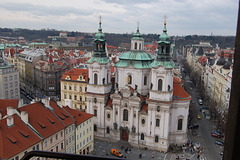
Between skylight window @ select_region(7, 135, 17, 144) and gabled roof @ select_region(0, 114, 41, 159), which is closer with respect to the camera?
gabled roof @ select_region(0, 114, 41, 159)

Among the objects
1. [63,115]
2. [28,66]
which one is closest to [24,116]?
[63,115]

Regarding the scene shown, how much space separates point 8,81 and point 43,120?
3972 cm

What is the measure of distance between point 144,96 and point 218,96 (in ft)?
119

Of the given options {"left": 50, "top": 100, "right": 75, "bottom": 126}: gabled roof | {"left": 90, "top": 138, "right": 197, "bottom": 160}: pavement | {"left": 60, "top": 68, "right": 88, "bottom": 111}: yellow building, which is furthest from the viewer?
{"left": 60, "top": 68, "right": 88, "bottom": 111}: yellow building

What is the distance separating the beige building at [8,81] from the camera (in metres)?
68.9

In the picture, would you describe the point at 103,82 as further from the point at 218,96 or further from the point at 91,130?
the point at 218,96

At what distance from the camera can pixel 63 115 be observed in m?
41.1

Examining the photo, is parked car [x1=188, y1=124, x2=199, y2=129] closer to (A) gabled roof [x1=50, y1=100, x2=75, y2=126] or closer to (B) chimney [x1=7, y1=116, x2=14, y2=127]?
(A) gabled roof [x1=50, y1=100, x2=75, y2=126]

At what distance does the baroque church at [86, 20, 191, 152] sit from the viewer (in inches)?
1852

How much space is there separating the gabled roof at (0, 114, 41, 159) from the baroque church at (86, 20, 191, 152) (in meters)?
20.8

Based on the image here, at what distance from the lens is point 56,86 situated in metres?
82.8

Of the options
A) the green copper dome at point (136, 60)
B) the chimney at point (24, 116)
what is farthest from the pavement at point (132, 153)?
the green copper dome at point (136, 60)

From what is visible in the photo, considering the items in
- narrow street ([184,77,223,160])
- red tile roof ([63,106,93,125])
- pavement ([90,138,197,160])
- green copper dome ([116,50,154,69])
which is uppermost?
green copper dome ([116,50,154,69])

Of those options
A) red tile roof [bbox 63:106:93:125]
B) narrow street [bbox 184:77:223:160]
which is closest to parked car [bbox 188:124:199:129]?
narrow street [bbox 184:77:223:160]
